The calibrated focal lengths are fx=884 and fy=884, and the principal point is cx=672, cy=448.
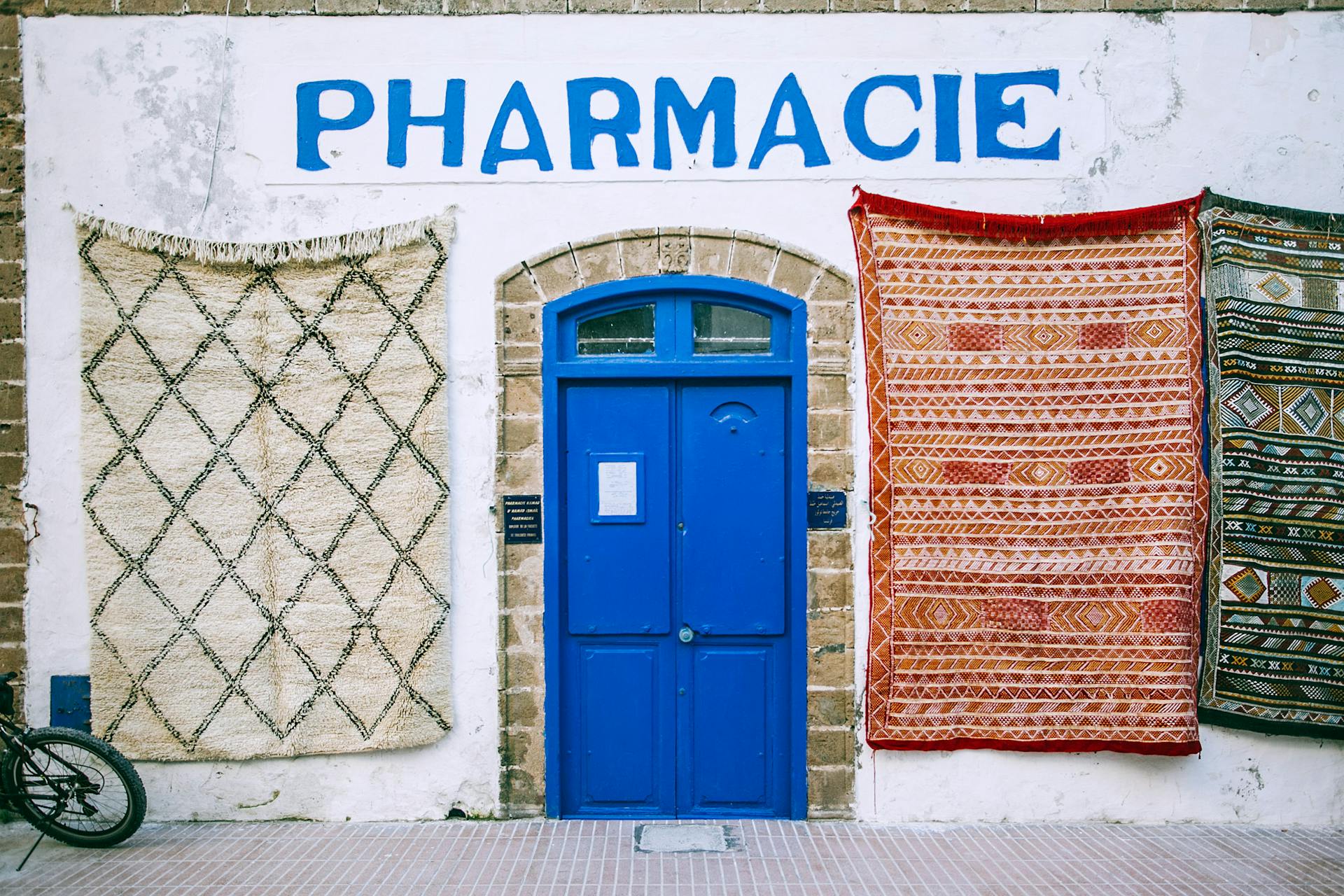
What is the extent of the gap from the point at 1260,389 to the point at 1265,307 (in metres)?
0.44

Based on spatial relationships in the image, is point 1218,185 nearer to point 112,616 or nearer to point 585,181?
point 585,181

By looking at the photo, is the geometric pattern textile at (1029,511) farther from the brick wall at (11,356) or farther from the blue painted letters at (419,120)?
the brick wall at (11,356)

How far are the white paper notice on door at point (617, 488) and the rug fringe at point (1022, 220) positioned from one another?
1854 mm

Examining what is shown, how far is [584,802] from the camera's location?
479 centimetres

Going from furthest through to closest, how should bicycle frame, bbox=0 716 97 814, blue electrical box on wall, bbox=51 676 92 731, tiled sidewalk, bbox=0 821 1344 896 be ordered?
blue electrical box on wall, bbox=51 676 92 731
bicycle frame, bbox=0 716 97 814
tiled sidewalk, bbox=0 821 1344 896

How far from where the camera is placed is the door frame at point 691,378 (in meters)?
4.69

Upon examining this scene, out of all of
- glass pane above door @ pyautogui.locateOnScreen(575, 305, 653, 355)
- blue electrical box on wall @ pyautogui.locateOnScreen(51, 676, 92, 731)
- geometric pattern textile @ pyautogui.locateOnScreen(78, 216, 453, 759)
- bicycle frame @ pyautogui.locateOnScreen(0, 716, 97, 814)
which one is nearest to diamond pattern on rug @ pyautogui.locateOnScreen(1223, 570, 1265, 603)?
glass pane above door @ pyautogui.locateOnScreen(575, 305, 653, 355)

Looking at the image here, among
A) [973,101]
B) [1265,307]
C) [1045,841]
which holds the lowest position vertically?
[1045,841]


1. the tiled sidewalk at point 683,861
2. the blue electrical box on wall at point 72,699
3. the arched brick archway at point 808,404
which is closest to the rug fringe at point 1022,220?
the arched brick archway at point 808,404

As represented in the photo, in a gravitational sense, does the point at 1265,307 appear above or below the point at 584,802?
above

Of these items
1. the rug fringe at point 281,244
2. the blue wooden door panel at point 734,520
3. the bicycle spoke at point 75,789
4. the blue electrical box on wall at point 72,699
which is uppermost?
the rug fringe at point 281,244

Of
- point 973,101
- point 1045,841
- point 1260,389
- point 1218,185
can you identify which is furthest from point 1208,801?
point 973,101

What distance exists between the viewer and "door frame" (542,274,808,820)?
4.69 m

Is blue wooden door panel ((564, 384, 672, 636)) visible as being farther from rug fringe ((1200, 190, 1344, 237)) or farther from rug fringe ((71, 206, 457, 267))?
rug fringe ((1200, 190, 1344, 237))
